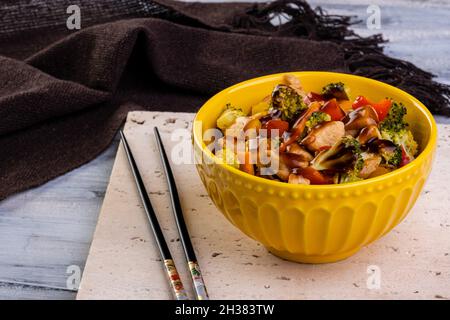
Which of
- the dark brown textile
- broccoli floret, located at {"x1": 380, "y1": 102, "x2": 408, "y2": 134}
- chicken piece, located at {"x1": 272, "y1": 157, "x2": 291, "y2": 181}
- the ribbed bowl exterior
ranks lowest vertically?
the dark brown textile

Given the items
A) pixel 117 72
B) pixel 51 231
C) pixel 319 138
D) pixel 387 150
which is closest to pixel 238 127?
pixel 319 138

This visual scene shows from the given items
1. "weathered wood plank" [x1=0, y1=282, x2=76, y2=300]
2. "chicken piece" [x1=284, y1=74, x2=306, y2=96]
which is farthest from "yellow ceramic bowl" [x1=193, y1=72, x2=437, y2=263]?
"weathered wood plank" [x1=0, y1=282, x2=76, y2=300]

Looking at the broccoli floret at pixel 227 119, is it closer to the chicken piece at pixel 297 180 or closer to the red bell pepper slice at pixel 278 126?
the red bell pepper slice at pixel 278 126

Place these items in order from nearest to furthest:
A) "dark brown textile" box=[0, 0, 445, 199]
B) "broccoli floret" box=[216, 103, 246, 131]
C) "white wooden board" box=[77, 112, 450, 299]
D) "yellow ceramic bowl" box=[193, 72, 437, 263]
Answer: "yellow ceramic bowl" box=[193, 72, 437, 263], "white wooden board" box=[77, 112, 450, 299], "broccoli floret" box=[216, 103, 246, 131], "dark brown textile" box=[0, 0, 445, 199]

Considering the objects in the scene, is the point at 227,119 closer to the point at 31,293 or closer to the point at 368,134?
the point at 368,134

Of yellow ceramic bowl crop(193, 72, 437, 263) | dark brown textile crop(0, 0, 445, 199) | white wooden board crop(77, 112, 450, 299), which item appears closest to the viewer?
yellow ceramic bowl crop(193, 72, 437, 263)

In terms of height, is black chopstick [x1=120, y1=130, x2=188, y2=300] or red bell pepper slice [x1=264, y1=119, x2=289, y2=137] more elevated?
red bell pepper slice [x1=264, y1=119, x2=289, y2=137]

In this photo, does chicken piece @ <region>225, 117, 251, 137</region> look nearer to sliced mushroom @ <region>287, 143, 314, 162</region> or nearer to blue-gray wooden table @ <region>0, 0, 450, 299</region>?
sliced mushroom @ <region>287, 143, 314, 162</region>
